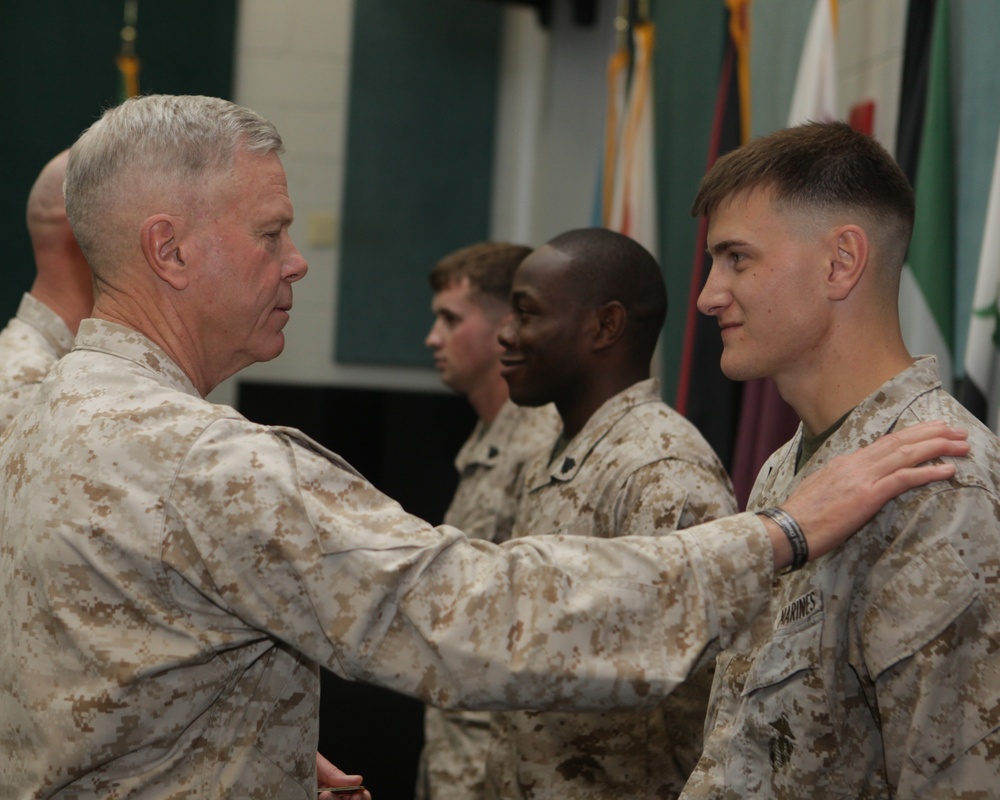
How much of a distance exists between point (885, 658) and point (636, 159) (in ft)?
9.81

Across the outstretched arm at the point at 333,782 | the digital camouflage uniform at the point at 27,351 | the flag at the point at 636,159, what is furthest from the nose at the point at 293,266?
the flag at the point at 636,159

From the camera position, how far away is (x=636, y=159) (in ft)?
13.6

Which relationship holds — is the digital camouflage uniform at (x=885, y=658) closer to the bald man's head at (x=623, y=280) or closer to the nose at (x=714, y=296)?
the nose at (x=714, y=296)

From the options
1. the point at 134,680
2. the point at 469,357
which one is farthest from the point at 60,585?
the point at 469,357

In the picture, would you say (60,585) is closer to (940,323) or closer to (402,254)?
(940,323)

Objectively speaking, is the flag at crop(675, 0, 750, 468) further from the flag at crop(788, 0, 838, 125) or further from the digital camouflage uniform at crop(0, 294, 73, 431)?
the digital camouflage uniform at crop(0, 294, 73, 431)

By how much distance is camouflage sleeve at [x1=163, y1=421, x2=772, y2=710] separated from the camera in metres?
1.25

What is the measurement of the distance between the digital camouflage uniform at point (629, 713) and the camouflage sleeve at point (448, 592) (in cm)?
69

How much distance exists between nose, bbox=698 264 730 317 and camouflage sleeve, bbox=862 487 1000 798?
0.42 m

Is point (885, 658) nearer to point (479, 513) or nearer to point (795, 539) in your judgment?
point (795, 539)

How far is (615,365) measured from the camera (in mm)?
2400

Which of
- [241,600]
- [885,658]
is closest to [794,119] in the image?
[885,658]

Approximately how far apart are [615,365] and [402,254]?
11.1ft

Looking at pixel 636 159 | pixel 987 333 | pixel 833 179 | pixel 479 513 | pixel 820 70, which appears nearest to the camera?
pixel 833 179
